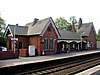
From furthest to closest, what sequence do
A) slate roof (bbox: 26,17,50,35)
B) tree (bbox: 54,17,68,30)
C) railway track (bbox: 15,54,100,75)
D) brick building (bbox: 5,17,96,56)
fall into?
tree (bbox: 54,17,68,30)
slate roof (bbox: 26,17,50,35)
brick building (bbox: 5,17,96,56)
railway track (bbox: 15,54,100,75)

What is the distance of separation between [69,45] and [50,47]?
383 inches

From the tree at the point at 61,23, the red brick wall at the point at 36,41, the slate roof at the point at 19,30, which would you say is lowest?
the red brick wall at the point at 36,41

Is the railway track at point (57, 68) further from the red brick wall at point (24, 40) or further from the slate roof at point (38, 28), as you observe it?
the red brick wall at point (24, 40)

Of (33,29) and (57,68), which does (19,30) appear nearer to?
(33,29)

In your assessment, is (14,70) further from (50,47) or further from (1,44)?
(1,44)

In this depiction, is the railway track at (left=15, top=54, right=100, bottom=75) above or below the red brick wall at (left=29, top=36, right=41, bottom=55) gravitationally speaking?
below

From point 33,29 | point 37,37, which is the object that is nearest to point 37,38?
point 37,37

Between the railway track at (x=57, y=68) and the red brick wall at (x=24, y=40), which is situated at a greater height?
the red brick wall at (x=24, y=40)

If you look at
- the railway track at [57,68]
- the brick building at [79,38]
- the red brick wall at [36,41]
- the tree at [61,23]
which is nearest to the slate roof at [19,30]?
the red brick wall at [36,41]

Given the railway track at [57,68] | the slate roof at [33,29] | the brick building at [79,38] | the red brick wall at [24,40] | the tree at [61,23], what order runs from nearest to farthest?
the railway track at [57,68], the slate roof at [33,29], the red brick wall at [24,40], the brick building at [79,38], the tree at [61,23]

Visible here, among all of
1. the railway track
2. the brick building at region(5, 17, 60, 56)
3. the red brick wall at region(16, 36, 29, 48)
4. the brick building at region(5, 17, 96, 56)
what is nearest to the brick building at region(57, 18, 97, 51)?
the brick building at region(5, 17, 96, 56)

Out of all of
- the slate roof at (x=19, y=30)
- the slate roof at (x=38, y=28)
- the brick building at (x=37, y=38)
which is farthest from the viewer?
the slate roof at (x=19, y=30)

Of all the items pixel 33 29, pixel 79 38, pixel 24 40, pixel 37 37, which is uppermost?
pixel 33 29

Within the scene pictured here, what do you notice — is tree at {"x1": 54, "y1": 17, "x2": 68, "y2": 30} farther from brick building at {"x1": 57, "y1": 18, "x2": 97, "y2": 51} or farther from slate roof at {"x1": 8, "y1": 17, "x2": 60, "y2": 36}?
slate roof at {"x1": 8, "y1": 17, "x2": 60, "y2": 36}
